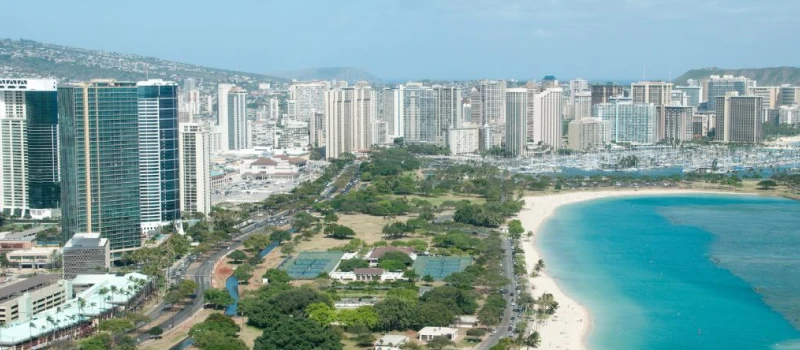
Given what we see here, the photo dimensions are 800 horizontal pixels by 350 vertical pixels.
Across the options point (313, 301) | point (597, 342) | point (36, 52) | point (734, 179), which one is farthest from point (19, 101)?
point (36, 52)

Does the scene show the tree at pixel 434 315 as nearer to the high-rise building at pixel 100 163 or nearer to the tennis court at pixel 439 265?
the tennis court at pixel 439 265

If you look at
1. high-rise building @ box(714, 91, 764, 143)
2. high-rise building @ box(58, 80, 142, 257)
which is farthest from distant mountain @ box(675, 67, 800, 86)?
high-rise building @ box(58, 80, 142, 257)

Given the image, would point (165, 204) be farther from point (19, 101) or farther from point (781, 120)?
point (781, 120)

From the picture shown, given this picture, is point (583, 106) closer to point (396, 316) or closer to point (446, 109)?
point (446, 109)

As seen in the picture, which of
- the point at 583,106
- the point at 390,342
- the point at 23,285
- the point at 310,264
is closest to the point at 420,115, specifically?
the point at 583,106

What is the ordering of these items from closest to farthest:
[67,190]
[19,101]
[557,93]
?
[67,190] < [19,101] < [557,93]

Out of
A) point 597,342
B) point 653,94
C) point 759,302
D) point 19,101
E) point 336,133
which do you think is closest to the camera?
point 597,342

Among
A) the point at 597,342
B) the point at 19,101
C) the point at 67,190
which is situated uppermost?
the point at 19,101
